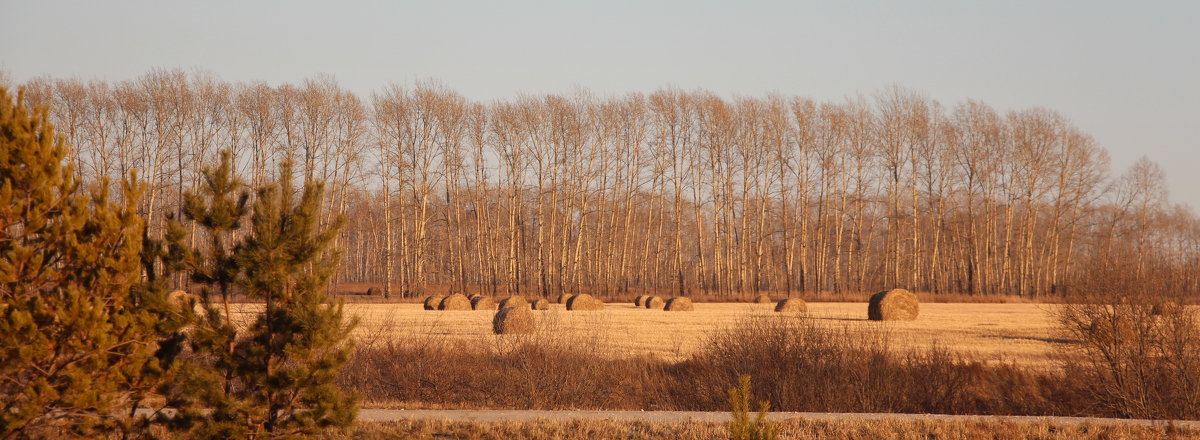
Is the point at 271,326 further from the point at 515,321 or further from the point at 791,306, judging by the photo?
the point at 791,306

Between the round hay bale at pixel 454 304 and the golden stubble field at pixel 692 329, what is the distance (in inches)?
42.6

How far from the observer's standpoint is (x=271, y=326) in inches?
372

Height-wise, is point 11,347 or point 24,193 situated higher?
point 24,193

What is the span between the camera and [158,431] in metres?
10.4

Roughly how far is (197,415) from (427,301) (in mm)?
30056

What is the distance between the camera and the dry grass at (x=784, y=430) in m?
11.3

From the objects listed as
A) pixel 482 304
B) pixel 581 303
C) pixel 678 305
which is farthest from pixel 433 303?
pixel 678 305

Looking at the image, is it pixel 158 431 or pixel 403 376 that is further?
pixel 403 376

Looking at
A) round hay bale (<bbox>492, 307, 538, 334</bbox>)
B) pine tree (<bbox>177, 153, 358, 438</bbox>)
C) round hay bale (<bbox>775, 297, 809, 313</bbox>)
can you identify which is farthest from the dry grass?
round hay bale (<bbox>775, 297, 809, 313</bbox>)

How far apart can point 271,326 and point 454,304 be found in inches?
1126

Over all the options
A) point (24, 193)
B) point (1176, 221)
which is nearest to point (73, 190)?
point (24, 193)

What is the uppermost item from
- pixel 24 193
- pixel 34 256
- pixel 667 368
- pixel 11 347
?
pixel 24 193

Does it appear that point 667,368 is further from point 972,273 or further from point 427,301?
point 972,273

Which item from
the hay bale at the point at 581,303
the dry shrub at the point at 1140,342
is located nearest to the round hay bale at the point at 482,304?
the hay bale at the point at 581,303
